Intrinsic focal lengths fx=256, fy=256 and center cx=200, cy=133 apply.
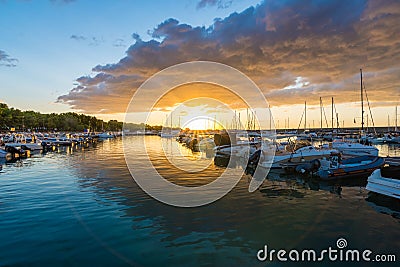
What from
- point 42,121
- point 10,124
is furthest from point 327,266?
point 42,121

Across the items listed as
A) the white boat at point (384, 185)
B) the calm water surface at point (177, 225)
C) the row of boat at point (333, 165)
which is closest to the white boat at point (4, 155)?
the calm water surface at point (177, 225)

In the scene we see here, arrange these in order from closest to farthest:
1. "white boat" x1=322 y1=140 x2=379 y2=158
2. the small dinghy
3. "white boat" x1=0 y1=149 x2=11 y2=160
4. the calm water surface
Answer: the calm water surface, the small dinghy, "white boat" x1=322 y1=140 x2=379 y2=158, "white boat" x1=0 y1=149 x2=11 y2=160

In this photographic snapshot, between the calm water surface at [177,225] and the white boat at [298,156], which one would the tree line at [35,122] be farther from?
the calm water surface at [177,225]

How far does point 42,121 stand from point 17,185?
13759cm

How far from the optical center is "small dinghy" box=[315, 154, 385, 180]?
20044mm

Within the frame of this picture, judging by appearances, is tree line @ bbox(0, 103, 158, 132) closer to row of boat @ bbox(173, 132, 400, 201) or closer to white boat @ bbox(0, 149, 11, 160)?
white boat @ bbox(0, 149, 11, 160)

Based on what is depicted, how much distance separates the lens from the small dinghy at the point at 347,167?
65.8ft

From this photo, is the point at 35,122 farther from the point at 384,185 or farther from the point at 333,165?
the point at 384,185

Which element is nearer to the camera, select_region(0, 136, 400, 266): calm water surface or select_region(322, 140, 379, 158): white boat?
select_region(0, 136, 400, 266): calm water surface

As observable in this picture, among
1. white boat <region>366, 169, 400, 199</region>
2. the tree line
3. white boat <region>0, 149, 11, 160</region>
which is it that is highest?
the tree line

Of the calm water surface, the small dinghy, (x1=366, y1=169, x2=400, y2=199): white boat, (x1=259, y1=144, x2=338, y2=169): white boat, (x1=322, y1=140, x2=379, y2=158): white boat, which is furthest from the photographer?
(x1=322, y1=140, x2=379, y2=158): white boat

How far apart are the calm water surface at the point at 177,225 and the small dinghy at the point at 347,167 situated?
2433 millimetres

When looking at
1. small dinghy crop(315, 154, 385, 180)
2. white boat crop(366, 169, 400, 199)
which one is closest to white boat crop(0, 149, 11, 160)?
small dinghy crop(315, 154, 385, 180)

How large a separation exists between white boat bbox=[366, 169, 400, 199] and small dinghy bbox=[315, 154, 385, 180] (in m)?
4.13
